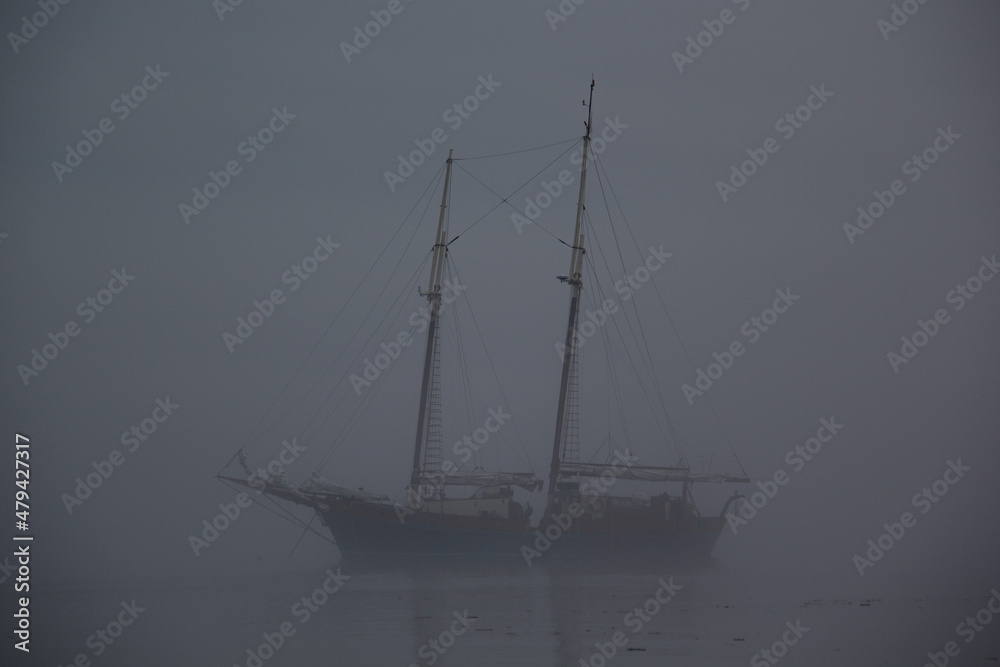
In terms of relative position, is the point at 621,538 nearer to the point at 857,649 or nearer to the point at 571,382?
the point at 571,382

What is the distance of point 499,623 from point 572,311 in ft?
125

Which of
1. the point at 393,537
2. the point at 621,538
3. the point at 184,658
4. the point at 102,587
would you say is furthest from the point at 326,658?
the point at 621,538

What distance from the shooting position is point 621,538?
68.8 metres

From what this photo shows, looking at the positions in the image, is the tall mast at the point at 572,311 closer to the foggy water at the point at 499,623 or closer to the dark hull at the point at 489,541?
the dark hull at the point at 489,541

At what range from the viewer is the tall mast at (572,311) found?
69500 mm

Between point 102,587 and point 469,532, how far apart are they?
24.9 meters

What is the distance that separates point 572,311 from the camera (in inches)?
2785

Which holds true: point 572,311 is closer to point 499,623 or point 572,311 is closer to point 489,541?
point 489,541

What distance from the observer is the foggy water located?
2805 cm

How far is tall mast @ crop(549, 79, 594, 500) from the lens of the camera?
69500 mm

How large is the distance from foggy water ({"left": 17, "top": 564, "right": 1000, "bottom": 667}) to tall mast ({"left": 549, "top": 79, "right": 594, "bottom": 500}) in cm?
1839

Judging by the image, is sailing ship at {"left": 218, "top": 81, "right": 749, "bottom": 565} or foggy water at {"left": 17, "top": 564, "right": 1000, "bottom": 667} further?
sailing ship at {"left": 218, "top": 81, "right": 749, "bottom": 565}

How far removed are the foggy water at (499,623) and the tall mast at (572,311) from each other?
1839 centimetres

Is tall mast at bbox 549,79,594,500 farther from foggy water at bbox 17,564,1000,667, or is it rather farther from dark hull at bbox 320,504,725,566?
foggy water at bbox 17,564,1000,667
